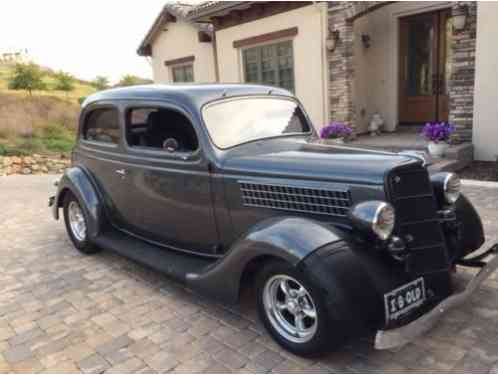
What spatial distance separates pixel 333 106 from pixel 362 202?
7535 millimetres

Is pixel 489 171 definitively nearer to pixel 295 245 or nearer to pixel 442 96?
pixel 442 96

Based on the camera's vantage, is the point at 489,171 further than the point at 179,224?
Yes

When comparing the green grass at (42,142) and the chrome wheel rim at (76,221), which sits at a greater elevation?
the green grass at (42,142)

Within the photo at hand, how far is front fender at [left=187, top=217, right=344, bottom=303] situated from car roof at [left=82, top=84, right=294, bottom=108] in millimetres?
1317

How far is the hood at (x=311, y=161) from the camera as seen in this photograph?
2.64 meters

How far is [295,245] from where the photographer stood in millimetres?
2387

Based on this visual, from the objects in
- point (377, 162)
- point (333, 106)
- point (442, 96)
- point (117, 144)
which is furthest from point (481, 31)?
point (117, 144)

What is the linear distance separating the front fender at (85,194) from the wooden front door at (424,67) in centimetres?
773

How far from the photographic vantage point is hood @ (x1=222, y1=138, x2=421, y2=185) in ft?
8.65

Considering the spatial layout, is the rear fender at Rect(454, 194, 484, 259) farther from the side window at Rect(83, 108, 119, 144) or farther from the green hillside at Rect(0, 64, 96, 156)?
the green hillside at Rect(0, 64, 96, 156)

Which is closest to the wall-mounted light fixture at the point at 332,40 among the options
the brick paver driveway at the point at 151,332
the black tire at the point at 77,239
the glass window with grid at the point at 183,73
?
→ the glass window with grid at the point at 183,73

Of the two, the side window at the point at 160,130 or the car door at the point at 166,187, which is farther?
the side window at the point at 160,130

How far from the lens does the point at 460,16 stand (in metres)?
7.21

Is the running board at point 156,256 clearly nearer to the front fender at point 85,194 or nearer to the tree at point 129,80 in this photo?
the front fender at point 85,194
